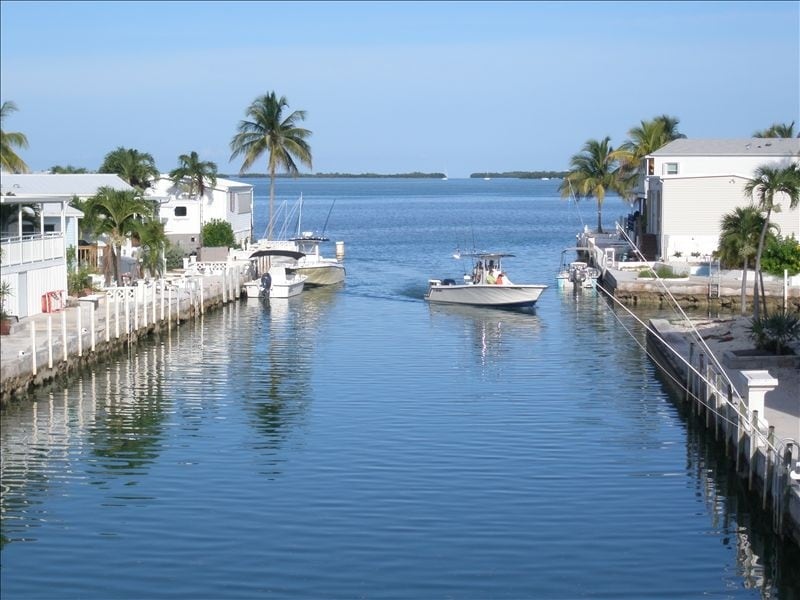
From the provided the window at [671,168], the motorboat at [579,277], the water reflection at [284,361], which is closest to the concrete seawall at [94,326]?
the water reflection at [284,361]

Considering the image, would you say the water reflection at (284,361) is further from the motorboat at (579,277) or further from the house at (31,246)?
the motorboat at (579,277)

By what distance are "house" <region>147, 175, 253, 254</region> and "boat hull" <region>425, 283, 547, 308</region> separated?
20022 millimetres

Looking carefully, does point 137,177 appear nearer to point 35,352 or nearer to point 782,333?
point 35,352

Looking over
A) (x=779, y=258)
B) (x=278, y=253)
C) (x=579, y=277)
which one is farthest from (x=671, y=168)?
(x=278, y=253)

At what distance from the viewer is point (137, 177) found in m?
82.4

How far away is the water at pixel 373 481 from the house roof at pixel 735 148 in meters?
32.8

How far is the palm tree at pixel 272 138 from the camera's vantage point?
289ft

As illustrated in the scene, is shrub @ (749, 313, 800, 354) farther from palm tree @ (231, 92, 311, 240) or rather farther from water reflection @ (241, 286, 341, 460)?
palm tree @ (231, 92, 311, 240)

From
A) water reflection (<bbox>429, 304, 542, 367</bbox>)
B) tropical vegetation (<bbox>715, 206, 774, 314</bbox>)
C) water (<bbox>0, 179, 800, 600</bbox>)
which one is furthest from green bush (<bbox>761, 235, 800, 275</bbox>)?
water (<bbox>0, 179, 800, 600</bbox>)

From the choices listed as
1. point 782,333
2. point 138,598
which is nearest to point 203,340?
point 782,333

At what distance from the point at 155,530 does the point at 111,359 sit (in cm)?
2009

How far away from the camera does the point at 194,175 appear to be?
260ft

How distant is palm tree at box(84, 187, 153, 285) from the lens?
54469mm

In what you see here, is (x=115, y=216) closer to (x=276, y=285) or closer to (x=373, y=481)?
(x=276, y=285)
